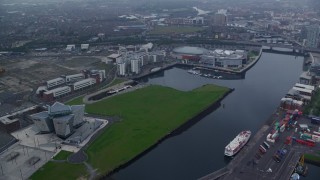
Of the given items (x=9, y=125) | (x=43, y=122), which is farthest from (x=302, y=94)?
(x=9, y=125)

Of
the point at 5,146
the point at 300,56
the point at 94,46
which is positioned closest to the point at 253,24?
the point at 300,56

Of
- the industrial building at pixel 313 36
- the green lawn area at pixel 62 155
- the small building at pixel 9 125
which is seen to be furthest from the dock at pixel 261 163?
the industrial building at pixel 313 36

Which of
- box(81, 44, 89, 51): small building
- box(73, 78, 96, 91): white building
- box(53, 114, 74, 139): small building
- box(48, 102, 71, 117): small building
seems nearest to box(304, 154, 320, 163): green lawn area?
box(53, 114, 74, 139): small building

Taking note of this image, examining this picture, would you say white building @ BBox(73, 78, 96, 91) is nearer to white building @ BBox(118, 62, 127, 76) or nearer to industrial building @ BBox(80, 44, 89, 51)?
white building @ BBox(118, 62, 127, 76)

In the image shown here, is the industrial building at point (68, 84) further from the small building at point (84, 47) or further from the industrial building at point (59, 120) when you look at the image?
the small building at point (84, 47)

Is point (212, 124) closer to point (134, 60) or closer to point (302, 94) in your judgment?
point (302, 94)
